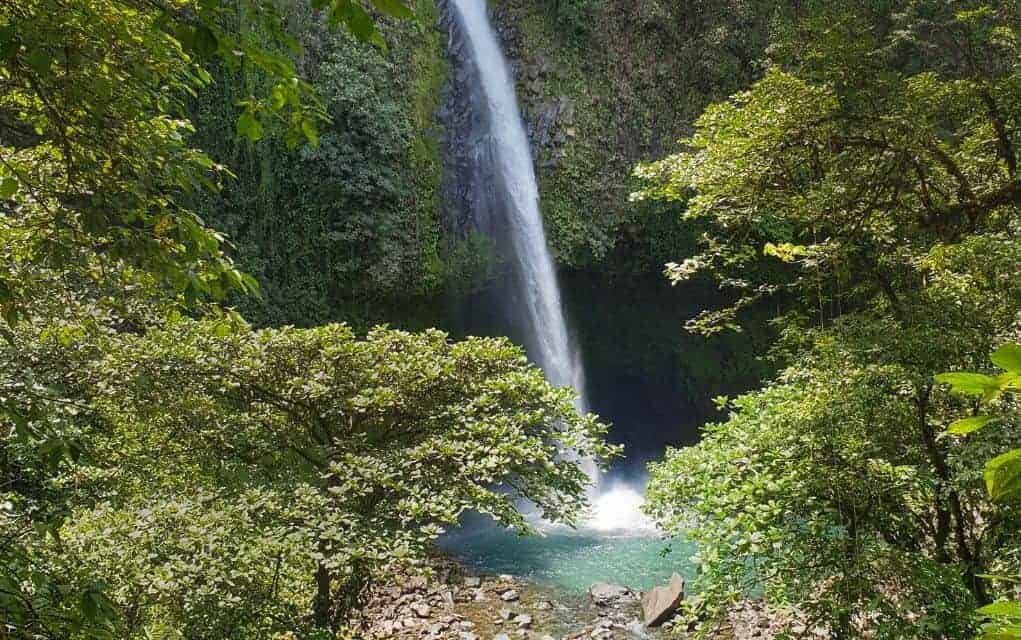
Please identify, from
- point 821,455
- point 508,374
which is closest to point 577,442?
point 508,374

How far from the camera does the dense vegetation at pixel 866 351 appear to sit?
3.30 m

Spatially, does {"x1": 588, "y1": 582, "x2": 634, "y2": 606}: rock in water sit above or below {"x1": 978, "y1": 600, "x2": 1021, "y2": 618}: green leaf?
above

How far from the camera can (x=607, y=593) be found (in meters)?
7.64

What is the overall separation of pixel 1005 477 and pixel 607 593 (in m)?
7.44

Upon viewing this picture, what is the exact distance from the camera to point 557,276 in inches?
552

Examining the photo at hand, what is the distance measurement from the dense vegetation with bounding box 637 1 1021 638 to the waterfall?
27.0 feet

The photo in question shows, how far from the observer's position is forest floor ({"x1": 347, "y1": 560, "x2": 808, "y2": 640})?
645 centimetres

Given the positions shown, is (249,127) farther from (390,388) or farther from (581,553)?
(581,553)

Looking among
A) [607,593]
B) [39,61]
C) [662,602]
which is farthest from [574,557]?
[39,61]

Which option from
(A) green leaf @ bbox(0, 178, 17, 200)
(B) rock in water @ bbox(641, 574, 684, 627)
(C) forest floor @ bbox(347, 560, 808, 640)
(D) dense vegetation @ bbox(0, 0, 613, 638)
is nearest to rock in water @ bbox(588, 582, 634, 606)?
(C) forest floor @ bbox(347, 560, 808, 640)

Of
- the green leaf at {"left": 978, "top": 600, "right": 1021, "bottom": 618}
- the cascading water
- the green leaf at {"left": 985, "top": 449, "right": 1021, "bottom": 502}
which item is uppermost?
the cascading water

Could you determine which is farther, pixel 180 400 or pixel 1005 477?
pixel 180 400

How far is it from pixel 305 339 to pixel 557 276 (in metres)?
9.97

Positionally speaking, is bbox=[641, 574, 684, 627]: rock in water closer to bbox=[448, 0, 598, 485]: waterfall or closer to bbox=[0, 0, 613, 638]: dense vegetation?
bbox=[0, 0, 613, 638]: dense vegetation
